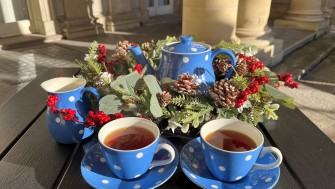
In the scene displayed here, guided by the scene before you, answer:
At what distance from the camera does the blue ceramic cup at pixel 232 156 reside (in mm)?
574

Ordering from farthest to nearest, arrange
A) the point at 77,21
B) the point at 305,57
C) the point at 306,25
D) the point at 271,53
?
the point at 306,25 → the point at 77,21 → the point at 305,57 → the point at 271,53

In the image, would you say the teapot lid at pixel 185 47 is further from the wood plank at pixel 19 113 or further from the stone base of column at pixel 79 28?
the stone base of column at pixel 79 28

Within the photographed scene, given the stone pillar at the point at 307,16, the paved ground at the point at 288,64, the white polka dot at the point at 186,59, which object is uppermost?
the white polka dot at the point at 186,59

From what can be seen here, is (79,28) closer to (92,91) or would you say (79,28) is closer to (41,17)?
(41,17)

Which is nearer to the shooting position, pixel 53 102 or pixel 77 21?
pixel 53 102

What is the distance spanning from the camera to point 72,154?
0.75 meters

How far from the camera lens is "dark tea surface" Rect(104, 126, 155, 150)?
0.64 meters

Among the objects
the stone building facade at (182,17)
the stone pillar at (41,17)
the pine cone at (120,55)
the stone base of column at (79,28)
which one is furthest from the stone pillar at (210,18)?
the stone pillar at (41,17)

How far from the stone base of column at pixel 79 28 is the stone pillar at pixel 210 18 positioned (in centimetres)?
282

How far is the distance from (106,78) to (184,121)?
26cm

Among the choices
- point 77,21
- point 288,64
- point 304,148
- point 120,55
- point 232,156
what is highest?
point 120,55

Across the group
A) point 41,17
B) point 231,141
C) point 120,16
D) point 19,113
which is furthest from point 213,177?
point 120,16

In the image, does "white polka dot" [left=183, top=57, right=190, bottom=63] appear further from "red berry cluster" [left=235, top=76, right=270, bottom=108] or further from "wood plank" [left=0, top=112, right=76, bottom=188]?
"wood plank" [left=0, top=112, right=76, bottom=188]

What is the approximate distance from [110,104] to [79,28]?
4.35 m
